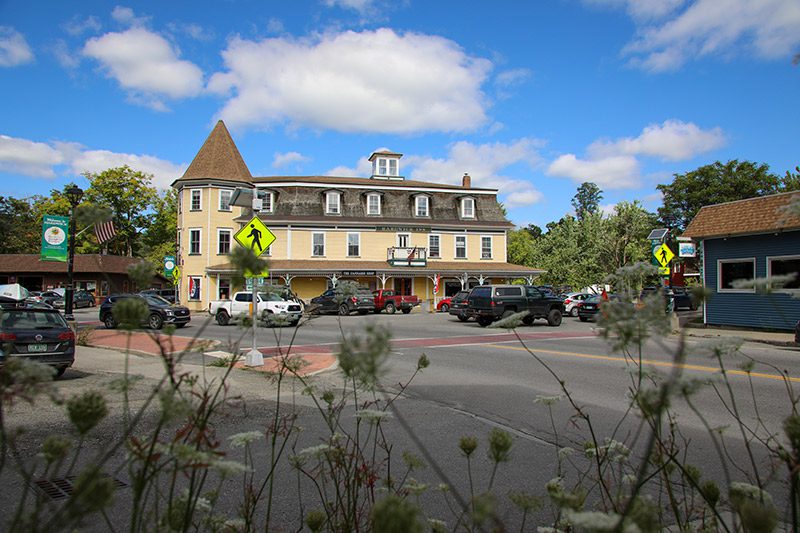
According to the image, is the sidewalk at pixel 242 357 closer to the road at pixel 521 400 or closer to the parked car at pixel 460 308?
the road at pixel 521 400

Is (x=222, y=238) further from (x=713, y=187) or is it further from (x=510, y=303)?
(x=713, y=187)

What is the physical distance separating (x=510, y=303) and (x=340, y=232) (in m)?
22.3

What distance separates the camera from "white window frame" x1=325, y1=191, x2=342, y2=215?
44.3 meters

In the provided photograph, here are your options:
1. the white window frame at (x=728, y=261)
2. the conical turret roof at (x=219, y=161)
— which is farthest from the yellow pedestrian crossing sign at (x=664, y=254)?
the conical turret roof at (x=219, y=161)

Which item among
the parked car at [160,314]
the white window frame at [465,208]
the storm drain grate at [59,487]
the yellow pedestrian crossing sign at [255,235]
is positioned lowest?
the storm drain grate at [59,487]

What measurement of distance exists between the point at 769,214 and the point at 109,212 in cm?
2283

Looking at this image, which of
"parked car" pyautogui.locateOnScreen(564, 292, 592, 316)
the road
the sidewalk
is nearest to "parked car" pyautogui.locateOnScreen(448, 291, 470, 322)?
"parked car" pyautogui.locateOnScreen(564, 292, 592, 316)

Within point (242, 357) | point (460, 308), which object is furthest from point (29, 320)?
point (460, 308)

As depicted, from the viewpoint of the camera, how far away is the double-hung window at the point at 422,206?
151 feet

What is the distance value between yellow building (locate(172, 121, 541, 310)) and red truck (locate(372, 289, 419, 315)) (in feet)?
16.7

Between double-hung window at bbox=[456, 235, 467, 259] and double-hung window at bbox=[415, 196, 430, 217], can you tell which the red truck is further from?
double-hung window at bbox=[415, 196, 430, 217]

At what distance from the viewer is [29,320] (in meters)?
10.5

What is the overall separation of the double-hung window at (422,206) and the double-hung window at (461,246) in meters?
3.44

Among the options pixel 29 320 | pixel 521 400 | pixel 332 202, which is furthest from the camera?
pixel 332 202
